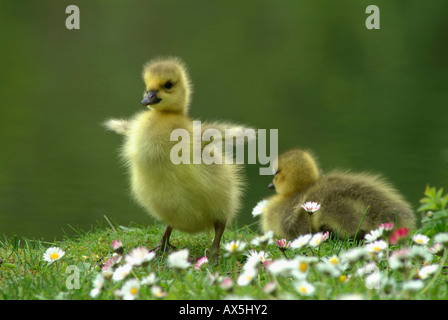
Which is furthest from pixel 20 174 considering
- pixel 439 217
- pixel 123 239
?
pixel 439 217

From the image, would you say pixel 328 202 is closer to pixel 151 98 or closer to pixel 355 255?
pixel 151 98

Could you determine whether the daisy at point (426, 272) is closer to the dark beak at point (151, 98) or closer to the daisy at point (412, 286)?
the daisy at point (412, 286)

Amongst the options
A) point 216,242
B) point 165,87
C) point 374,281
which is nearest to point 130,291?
point 374,281

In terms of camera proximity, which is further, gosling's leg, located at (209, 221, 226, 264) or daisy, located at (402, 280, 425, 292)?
gosling's leg, located at (209, 221, 226, 264)

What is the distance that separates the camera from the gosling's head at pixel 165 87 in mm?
4637

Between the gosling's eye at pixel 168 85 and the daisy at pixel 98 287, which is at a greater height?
the gosling's eye at pixel 168 85

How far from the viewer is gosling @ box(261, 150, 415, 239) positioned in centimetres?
507

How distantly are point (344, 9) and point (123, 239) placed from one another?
702 inches

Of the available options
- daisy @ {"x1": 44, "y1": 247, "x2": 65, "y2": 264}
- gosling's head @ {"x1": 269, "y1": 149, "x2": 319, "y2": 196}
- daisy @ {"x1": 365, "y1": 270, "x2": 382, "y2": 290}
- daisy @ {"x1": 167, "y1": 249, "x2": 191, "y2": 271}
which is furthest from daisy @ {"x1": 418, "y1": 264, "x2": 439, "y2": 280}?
gosling's head @ {"x1": 269, "y1": 149, "x2": 319, "y2": 196}

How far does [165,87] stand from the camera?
4684mm

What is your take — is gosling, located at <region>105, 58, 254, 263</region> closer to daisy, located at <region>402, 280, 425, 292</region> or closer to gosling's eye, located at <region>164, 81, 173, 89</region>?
gosling's eye, located at <region>164, 81, 173, 89</region>

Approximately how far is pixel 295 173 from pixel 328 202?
501 mm

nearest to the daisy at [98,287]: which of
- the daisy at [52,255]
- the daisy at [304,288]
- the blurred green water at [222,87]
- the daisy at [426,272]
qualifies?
the daisy at [52,255]
